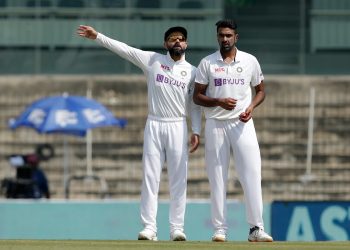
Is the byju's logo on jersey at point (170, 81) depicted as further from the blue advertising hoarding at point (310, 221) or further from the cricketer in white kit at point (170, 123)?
the blue advertising hoarding at point (310, 221)

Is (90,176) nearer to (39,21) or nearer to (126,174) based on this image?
(126,174)

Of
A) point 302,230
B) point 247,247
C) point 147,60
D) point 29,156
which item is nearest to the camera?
point 247,247

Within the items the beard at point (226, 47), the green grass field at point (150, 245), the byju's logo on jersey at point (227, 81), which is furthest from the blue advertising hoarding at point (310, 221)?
the green grass field at point (150, 245)

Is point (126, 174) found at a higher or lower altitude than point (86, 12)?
lower

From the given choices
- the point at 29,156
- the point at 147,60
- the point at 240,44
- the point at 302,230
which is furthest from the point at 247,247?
the point at 240,44

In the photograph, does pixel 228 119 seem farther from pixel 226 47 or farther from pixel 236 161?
pixel 226 47

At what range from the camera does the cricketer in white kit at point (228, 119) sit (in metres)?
13.2

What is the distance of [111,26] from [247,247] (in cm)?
1330

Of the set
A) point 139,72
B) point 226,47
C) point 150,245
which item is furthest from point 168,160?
point 139,72

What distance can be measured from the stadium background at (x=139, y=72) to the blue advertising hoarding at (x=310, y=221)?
19.4 ft

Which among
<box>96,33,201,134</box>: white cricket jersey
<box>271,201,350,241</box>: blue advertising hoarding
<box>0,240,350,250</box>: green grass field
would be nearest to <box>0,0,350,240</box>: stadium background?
<box>271,201,350,241</box>: blue advertising hoarding

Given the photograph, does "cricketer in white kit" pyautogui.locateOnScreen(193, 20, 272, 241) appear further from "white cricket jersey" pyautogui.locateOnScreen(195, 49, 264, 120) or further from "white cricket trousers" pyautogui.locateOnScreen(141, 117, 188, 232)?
"white cricket trousers" pyautogui.locateOnScreen(141, 117, 188, 232)

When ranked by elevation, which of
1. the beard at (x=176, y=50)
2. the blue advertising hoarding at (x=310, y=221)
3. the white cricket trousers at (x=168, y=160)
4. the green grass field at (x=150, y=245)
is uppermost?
the beard at (x=176, y=50)

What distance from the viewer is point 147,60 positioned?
13688 mm
